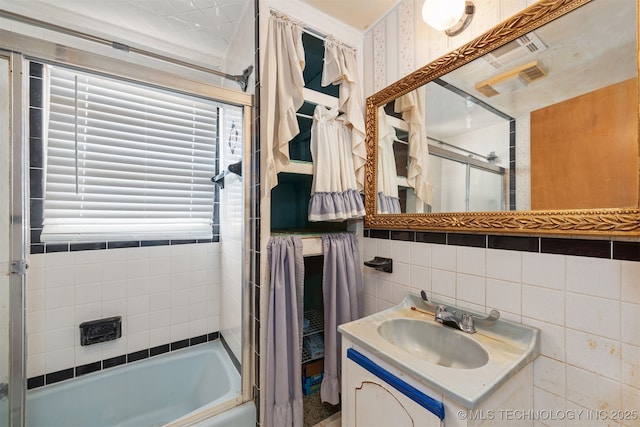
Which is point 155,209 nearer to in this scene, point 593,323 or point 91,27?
point 91,27

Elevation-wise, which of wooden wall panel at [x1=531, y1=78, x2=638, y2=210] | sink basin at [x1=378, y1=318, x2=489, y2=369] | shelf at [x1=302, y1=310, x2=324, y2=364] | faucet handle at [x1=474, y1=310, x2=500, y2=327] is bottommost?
shelf at [x1=302, y1=310, x2=324, y2=364]

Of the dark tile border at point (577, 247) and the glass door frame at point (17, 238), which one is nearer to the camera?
the dark tile border at point (577, 247)

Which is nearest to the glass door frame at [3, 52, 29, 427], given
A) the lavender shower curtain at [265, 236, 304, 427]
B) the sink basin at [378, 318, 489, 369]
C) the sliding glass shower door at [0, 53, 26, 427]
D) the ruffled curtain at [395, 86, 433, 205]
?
the sliding glass shower door at [0, 53, 26, 427]

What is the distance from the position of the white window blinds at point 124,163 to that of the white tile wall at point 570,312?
1.51 metres

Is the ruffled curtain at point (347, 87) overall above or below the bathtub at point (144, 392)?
above

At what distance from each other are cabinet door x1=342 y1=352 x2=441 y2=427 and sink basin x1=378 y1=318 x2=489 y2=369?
0.18 metres

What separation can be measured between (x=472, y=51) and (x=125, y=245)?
81.6 inches

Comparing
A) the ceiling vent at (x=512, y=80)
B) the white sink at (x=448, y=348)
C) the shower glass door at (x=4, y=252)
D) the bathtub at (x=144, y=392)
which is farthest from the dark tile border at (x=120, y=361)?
→ the ceiling vent at (x=512, y=80)

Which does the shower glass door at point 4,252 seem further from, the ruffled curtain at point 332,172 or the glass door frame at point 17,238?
the ruffled curtain at point 332,172

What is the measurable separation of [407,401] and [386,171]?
1.01 m

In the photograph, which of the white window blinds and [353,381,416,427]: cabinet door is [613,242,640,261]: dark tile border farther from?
the white window blinds

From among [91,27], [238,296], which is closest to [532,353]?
[238,296]

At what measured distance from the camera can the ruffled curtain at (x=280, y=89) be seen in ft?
3.85

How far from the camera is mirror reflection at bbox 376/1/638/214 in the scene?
0.70m
